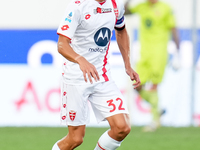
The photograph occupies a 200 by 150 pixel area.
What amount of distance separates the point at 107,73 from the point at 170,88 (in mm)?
4045

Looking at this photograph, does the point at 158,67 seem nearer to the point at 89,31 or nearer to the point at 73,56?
the point at 89,31

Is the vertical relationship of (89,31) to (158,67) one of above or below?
above

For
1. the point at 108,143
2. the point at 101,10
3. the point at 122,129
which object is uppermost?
the point at 101,10

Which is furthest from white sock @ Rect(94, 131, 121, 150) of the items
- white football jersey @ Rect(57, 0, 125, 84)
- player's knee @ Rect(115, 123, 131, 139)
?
white football jersey @ Rect(57, 0, 125, 84)

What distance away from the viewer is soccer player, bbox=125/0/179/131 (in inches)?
321

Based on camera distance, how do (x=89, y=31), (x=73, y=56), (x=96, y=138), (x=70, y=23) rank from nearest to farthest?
(x=73, y=56), (x=70, y=23), (x=89, y=31), (x=96, y=138)

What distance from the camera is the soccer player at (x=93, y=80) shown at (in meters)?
4.79

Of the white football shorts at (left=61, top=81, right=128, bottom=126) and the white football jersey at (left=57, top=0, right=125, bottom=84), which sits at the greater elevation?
the white football jersey at (left=57, top=0, right=125, bottom=84)

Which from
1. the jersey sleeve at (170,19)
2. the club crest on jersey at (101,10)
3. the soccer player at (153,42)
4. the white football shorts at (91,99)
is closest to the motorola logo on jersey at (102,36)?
the club crest on jersey at (101,10)

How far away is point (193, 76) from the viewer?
9.02m

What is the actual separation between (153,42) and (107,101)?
335cm

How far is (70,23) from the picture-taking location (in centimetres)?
463

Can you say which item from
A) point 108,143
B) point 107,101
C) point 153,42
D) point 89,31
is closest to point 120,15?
point 89,31

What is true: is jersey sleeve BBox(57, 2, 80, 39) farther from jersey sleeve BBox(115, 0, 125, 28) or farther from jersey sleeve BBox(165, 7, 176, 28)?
jersey sleeve BBox(165, 7, 176, 28)
